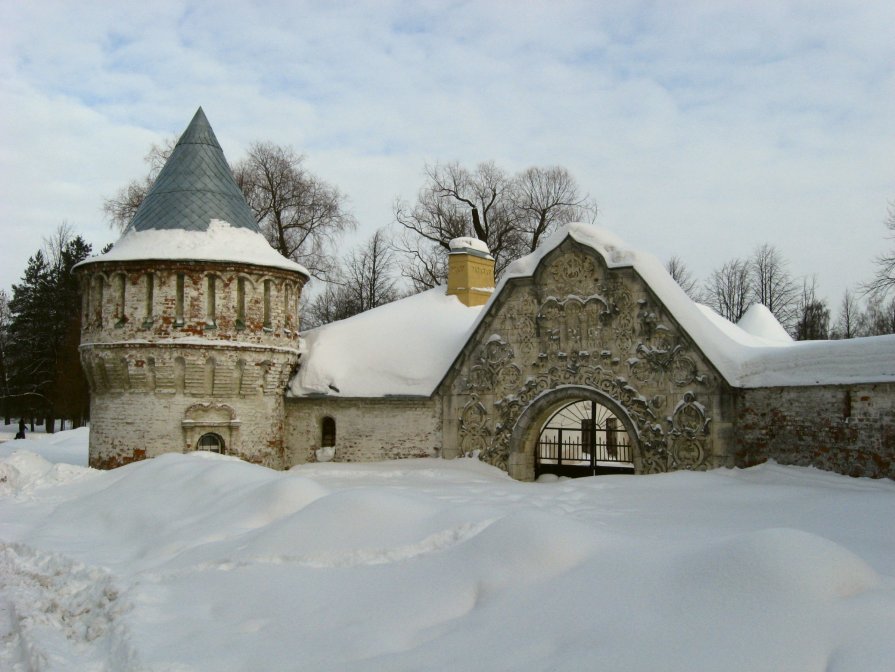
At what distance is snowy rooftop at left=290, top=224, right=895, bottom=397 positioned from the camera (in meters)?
12.4

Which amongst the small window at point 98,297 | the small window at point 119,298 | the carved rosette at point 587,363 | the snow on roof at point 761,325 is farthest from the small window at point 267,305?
the snow on roof at point 761,325

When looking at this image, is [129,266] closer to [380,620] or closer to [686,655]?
[380,620]

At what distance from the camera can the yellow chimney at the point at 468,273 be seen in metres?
20.9

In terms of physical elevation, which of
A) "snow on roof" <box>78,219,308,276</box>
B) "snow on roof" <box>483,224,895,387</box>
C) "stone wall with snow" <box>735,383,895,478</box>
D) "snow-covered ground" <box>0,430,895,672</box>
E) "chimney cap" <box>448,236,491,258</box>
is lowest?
"snow-covered ground" <box>0,430,895,672</box>

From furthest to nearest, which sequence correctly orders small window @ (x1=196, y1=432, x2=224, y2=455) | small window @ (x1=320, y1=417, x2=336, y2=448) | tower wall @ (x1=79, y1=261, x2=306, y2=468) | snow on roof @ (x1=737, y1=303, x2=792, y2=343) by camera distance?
1. snow on roof @ (x1=737, y1=303, x2=792, y2=343)
2. small window @ (x1=320, y1=417, x2=336, y2=448)
3. small window @ (x1=196, y1=432, x2=224, y2=455)
4. tower wall @ (x1=79, y1=261, x2=306, y2=468)

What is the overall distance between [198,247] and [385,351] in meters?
4.31

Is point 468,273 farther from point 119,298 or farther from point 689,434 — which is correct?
point 689,434

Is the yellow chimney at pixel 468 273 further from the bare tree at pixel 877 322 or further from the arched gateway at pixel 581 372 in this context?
the bare tree at pixel 877 322

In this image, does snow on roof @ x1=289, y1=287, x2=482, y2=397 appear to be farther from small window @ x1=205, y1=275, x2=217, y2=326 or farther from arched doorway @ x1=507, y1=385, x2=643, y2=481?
small window @ x1=205, y1=275, x2=217, y2=326

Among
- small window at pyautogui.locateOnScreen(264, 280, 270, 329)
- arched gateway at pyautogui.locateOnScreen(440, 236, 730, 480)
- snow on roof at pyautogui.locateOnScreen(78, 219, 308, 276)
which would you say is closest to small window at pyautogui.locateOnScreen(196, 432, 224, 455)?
small window at pyautogui.locateOnScreen(264, 280, 270, 329)

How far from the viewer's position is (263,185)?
32.1m

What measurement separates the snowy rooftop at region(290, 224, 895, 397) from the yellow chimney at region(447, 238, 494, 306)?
1.29 ft

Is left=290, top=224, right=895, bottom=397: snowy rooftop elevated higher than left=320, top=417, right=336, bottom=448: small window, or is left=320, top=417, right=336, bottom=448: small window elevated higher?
left=290, top=224, right=895, bottom=397: snowy rooftop

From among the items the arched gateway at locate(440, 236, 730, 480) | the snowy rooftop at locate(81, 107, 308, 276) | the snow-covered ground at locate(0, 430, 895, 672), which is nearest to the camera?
the snow-covered ground at locate(0, 430, 895, 672)
